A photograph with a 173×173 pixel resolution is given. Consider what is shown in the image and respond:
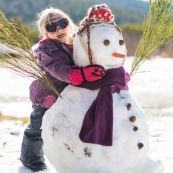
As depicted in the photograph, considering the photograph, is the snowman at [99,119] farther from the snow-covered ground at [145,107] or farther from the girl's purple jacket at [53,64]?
the snow-covered ground at [145,107]

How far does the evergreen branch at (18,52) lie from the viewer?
2.88m

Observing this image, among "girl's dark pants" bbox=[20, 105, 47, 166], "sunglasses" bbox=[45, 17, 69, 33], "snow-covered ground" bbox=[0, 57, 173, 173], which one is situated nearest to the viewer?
"sunglasses" bbox=[45, 17, 69, 33]

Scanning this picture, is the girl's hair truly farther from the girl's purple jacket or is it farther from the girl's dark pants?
the girl's dark pants

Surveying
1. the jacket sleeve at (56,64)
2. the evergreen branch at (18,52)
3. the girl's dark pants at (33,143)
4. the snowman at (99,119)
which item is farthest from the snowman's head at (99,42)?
the girl's dark pants at (33,143)

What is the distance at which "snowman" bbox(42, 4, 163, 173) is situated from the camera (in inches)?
109

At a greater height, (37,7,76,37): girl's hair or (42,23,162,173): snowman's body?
(37,7,76,37): girl's hair

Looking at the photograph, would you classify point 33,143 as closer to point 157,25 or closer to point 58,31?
point 58,31

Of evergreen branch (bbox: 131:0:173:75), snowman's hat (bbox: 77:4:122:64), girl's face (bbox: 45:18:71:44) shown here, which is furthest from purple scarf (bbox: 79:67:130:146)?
girl's face (bbox: 45:18:71:44)

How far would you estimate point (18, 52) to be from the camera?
9.57ft

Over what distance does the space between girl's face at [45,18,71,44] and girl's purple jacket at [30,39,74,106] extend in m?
0.08

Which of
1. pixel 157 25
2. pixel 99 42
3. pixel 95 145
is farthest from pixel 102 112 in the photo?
pixel 157 25

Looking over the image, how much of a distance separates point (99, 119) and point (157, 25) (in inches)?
32.3

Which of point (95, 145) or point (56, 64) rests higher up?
point (56, 64)

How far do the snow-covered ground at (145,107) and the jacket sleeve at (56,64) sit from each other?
70 cm
